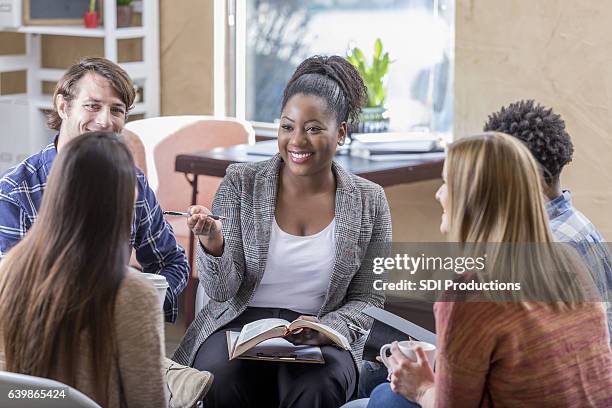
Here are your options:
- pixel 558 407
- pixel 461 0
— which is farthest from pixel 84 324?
pixel 461 0

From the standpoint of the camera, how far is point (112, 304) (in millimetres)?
1505

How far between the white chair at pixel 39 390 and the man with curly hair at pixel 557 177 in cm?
100

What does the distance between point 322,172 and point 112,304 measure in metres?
0.94

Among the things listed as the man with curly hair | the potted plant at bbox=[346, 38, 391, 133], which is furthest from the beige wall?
the man with curly hair

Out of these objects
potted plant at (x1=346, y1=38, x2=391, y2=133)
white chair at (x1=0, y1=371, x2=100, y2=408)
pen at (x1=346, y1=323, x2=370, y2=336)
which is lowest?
pen at (x1=346, y1=323, x2=370, y2=336)

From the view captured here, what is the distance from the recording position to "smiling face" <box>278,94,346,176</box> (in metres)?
2.29

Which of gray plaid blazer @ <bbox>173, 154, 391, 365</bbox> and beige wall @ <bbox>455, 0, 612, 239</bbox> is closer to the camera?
gray plaid blazer @ <bbox>173, 154, 391, 365</bbox>

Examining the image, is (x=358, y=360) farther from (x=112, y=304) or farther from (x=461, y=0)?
(x=461, y=0)

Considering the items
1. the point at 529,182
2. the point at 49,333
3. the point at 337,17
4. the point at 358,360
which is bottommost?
the point at 358,360

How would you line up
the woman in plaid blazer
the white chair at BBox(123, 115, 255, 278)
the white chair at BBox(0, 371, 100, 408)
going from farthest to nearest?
the white chair at BBox(123, 115, 255, 278)
the woman in plaid blazer
the white chair at BBox(0, 371, 100, 408)

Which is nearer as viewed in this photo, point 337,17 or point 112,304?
point 112,304

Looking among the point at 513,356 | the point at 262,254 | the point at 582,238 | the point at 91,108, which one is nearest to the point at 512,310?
the point at 513,356

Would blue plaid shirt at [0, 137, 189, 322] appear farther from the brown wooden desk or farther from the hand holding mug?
the brown wooden desk

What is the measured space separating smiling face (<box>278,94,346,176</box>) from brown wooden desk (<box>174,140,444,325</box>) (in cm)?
105
